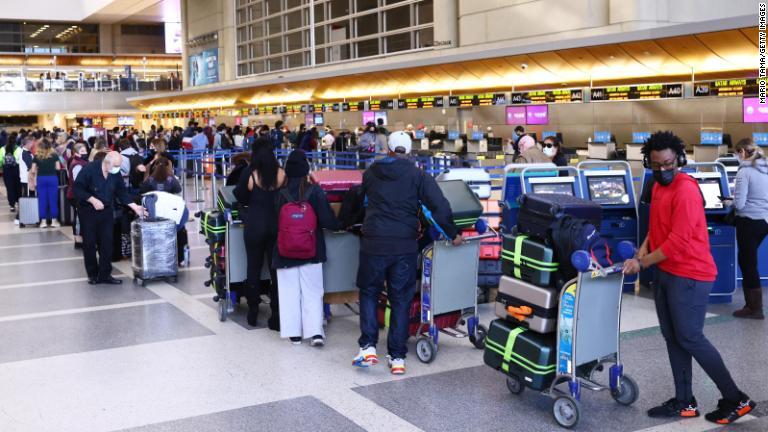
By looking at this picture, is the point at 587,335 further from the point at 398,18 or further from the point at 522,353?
the point at 398,18

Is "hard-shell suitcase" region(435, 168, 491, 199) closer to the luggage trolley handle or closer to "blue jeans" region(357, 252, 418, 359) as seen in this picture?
the luggage trolley handle

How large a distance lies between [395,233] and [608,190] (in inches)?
153

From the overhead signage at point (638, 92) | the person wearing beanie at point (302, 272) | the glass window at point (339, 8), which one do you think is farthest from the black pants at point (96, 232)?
the glass window at point (339, 8)

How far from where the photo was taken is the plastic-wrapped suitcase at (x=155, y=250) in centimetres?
1011

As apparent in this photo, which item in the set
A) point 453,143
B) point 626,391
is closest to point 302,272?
point 626,391

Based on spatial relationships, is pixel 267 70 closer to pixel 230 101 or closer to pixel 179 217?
pixel 230 101

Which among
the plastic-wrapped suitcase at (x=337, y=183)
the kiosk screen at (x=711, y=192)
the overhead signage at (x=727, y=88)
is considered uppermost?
the overhead signage at (x=727, y=88)

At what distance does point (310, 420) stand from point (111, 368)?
206 cm

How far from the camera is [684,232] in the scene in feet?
16.4

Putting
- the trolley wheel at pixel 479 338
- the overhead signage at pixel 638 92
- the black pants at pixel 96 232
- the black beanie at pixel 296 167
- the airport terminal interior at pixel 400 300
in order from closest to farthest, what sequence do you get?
the airport terminal interior at pixel 400 300 < the trolley wheel at pixel 479 338 < the black beanie at pixel 296 167 < the black pants at pixel 96 232 < the overhead signage at pixel 638 92

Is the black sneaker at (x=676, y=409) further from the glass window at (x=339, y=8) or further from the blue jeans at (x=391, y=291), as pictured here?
the glass window at (x=339, y=8)

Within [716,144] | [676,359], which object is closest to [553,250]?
[676,359]

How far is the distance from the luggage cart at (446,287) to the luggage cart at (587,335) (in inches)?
51.6

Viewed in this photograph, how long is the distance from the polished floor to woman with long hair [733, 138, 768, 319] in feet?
0.94
